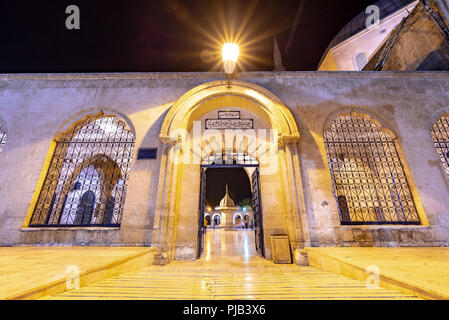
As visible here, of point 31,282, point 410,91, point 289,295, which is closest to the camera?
point 31,282

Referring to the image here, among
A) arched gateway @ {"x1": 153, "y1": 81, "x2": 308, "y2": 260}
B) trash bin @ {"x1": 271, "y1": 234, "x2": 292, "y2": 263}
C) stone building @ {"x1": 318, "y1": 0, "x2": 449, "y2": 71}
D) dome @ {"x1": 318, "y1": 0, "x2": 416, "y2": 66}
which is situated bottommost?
trash bin @ {"x1": 271, "y1": 234, "x2": 292, "y2": 263}

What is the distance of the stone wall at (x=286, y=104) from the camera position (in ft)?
16.9

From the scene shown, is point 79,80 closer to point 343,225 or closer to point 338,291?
point 338,291

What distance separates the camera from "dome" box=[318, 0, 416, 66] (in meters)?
14.6

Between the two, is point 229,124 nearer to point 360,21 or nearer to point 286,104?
point 286,104

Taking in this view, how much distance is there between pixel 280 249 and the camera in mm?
5043

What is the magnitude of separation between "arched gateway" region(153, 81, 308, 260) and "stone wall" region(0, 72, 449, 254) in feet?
1.14

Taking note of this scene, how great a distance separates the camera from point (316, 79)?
271 inches

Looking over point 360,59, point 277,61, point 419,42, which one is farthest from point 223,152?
point 360,59

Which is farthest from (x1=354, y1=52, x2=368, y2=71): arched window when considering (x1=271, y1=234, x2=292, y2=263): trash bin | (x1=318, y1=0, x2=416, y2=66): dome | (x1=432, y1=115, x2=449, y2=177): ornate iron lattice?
(x1=271, y1=234, x2=292, y2=263): trash bin

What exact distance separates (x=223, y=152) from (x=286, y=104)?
2.83 metres

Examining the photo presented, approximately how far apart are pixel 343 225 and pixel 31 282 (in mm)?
6388

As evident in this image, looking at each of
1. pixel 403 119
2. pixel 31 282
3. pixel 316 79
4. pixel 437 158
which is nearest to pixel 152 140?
pixel 31 282

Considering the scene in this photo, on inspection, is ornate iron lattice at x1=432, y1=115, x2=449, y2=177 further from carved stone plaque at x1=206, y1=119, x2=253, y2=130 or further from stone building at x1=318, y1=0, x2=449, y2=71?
carved stone plaque at x1=206, y1=119, x2=253, y2=130
